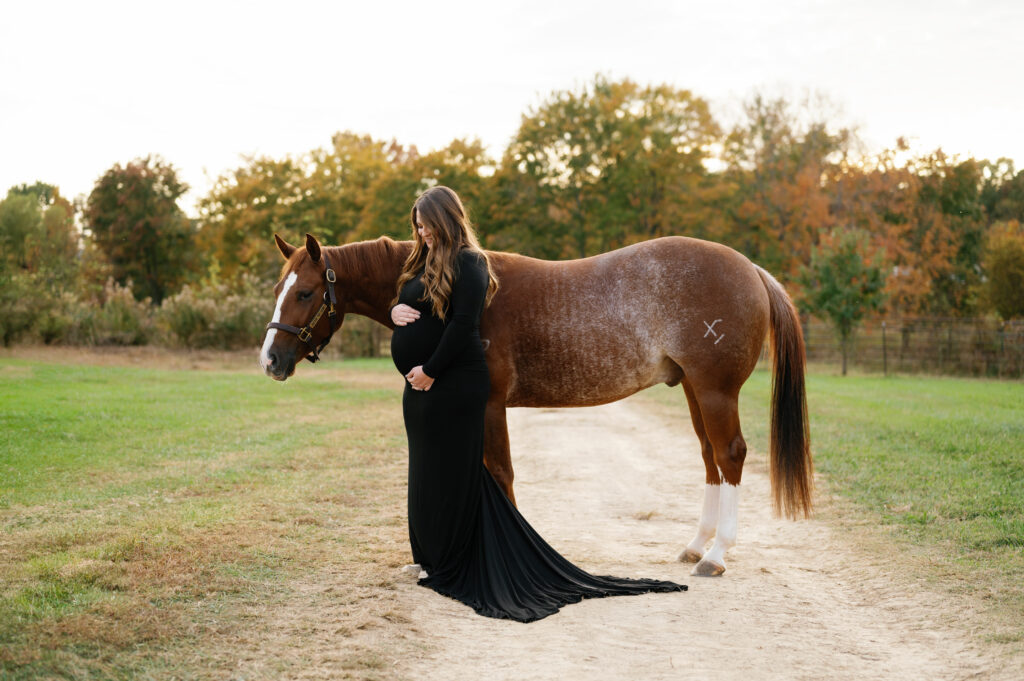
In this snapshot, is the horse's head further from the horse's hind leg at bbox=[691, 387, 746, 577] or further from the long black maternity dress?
the horse's hind leg at bbox=[691, 387, 746, 577]

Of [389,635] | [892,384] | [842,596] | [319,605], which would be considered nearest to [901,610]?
[842,596]

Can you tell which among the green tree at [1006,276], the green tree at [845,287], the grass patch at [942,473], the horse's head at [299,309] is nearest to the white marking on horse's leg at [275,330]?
the horse's head at [299,309]

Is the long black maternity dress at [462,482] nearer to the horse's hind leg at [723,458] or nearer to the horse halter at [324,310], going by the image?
the horse's hind leg at [723,458]

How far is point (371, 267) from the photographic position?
5594 millimetres

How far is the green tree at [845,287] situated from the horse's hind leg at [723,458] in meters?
24.3

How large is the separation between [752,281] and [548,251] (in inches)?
1372

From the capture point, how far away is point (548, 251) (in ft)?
132

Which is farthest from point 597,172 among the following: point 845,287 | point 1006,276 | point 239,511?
point 239,511

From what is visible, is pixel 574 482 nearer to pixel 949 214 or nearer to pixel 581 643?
pixel 581 643

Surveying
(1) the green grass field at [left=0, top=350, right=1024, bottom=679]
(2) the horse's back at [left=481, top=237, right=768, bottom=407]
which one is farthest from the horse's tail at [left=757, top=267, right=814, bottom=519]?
(1) the green grass field at [left=0, top=350, right=1024, bottom=679]

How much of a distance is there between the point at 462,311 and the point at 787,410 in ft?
8.21

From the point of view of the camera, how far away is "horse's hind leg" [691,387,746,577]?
17.7ft

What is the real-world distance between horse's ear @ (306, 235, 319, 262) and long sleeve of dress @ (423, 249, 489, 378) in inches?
41.5

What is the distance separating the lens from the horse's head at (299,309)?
5398 millimetres
